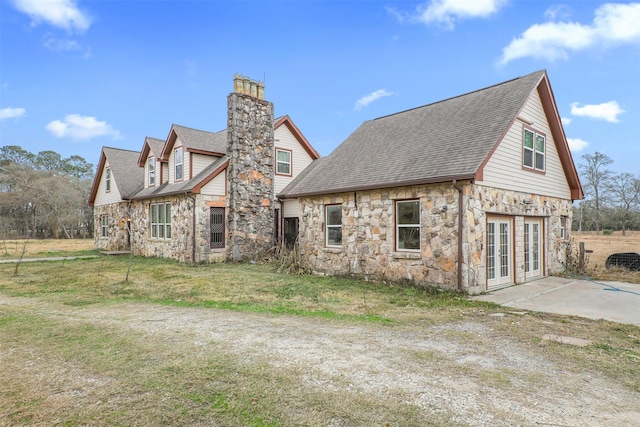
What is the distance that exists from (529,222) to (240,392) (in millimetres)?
11298

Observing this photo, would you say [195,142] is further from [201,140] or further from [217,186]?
[217,186]

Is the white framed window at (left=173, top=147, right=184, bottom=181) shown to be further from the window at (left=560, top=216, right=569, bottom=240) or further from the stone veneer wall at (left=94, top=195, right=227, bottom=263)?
the window at (left=560, top=216, right=569, bottom=240)

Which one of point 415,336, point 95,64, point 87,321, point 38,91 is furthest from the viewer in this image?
point 38,91

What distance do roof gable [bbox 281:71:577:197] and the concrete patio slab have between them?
3189mm

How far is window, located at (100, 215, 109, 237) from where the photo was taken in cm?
2309

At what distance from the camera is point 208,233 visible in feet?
51.5

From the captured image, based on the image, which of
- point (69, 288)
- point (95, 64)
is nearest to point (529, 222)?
point (69, 288)

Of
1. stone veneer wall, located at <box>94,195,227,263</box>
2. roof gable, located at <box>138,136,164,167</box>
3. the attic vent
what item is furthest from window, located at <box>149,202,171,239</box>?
the attic vent

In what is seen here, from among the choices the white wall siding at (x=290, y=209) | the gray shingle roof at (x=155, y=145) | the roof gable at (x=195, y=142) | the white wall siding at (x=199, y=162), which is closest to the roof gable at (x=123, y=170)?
the gray shingle roof at (x=155, y=145)

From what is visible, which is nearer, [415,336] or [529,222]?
[415,336]

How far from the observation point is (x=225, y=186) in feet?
53.6

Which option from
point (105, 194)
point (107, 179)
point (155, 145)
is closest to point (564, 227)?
point (155, 145)

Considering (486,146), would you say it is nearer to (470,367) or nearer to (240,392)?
(470,367)

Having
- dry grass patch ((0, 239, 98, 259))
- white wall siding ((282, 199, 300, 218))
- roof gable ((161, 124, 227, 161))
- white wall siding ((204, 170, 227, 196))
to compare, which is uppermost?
roof gable ((161, 124, 227, 161))
